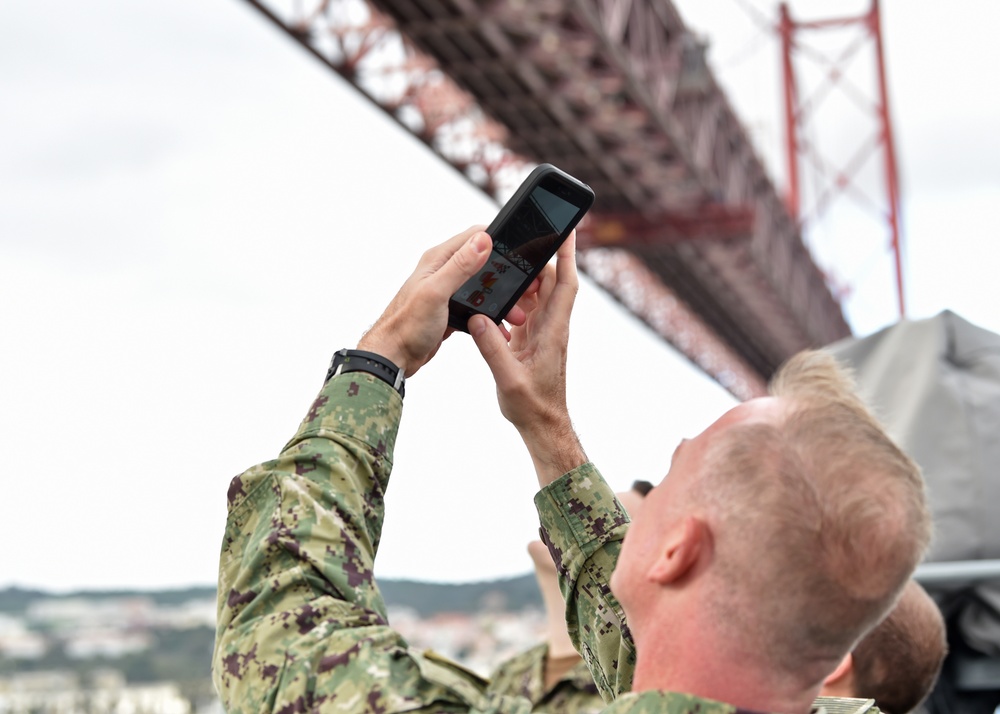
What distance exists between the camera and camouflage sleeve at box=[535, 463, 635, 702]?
1424 millimetres

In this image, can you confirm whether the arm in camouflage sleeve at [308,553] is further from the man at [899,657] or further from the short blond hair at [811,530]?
the man at [899,657]

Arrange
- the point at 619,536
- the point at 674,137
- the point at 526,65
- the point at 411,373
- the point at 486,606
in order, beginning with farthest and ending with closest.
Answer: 1. the point at 674,137
2. the point at 526,65
3. the point at 486,606
4. the point at 619,536
5. the point at 411,373

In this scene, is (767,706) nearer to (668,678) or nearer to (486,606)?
(668,678)

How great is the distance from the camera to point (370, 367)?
1.20 metres

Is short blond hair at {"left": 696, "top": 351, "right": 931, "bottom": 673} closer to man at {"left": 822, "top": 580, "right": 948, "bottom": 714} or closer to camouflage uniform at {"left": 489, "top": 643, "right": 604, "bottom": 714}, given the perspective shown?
man at {"left": 822, "top": 580, "right": 948, "bottom": 714}

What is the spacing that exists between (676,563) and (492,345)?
0.34 m

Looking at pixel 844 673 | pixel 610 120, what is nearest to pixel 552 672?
pixel 844 673

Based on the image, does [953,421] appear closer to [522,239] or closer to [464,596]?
[522,239]

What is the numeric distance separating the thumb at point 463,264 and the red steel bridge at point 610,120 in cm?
809

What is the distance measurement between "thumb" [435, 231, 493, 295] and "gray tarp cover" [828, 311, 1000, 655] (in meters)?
1.42

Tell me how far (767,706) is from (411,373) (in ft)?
1.48

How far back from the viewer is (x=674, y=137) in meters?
12.0

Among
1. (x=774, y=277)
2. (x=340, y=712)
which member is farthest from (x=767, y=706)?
(x=774, y=277)

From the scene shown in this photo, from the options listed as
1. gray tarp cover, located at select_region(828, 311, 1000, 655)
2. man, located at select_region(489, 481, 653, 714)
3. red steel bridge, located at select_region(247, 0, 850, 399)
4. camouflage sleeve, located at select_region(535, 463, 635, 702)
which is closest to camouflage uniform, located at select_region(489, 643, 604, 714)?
man, located at select_region(489, 481, 653, 714)
